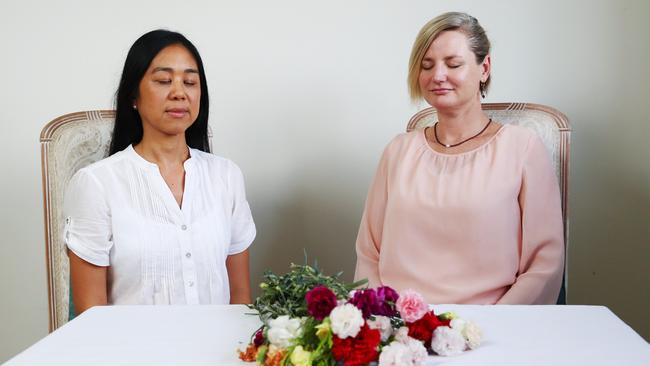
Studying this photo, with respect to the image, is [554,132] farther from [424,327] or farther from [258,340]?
[258,340]

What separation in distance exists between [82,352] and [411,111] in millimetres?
1805

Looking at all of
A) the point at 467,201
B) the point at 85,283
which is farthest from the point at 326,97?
the point at 85,283

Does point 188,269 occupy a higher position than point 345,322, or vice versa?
point 345,322

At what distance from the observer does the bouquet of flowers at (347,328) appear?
1191mm

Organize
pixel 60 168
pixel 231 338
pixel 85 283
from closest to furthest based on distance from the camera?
1. pixel 231 338
2. pixel 85 283
3. pixel 60 168

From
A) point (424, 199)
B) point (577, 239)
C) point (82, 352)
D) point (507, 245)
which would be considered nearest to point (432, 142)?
point (424, 199)

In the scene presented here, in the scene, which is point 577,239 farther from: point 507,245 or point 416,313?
point 416,313

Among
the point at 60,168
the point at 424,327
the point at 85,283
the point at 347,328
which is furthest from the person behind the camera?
the point at 60,168

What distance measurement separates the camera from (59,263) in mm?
2393

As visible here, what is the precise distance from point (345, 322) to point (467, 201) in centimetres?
94

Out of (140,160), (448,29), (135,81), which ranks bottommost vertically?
(140,160)

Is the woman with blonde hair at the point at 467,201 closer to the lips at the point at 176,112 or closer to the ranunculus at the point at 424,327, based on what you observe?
the lips at the point at 176,112

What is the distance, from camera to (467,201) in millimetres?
2035

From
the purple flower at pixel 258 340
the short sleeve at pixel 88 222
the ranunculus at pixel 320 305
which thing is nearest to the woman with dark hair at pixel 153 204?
the short sleeve at pixel 88 222
